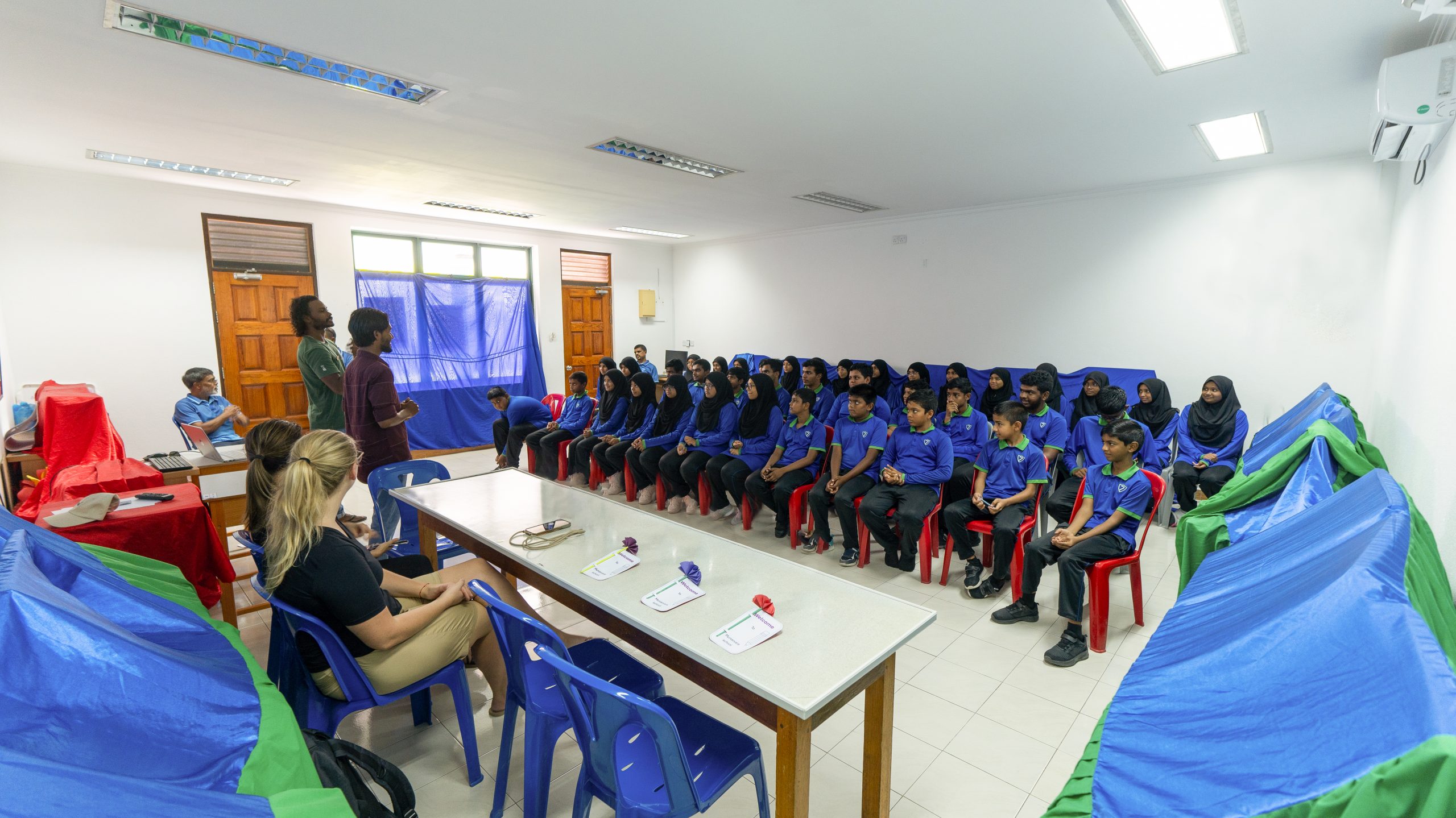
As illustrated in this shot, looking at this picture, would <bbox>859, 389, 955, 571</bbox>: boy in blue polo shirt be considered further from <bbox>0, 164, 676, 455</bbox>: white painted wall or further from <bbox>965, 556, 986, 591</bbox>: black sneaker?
<bbox>0, 164, 676, 455</bbox>: white painted wall

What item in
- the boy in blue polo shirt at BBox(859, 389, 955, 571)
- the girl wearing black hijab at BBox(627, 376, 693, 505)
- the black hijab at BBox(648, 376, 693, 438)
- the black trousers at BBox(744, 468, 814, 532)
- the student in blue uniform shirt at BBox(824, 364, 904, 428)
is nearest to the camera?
the boy in blue polo shirt at BBox(859, 389, 955, 571)

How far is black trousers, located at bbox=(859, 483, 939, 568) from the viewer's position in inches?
145

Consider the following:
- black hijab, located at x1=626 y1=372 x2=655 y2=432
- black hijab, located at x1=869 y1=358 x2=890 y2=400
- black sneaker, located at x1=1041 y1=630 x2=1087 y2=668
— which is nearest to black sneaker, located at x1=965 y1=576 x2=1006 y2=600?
black sneaker, located at x1=1041 y1=630 x2=1087 y2=668

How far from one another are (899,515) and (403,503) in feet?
9.34

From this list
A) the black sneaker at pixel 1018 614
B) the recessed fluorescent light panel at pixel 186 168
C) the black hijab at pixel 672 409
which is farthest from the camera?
the black hijab at pixel 672 409

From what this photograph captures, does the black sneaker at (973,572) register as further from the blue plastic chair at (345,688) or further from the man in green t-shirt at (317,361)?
the man in green t-shirt at (317,361)

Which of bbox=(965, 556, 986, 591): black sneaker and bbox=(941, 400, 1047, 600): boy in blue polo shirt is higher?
bbox=(941, 400, 1047, 600): boy in blue polo shirt

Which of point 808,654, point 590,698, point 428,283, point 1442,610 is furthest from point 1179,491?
point 428,283

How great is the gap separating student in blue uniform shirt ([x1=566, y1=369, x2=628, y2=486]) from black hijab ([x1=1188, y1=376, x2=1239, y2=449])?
186 inches

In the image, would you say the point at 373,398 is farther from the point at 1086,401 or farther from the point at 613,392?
the point at 1086,401

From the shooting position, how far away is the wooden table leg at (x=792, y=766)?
1.46 m

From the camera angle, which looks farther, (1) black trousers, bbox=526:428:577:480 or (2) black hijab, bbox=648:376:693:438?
(1) black trousers, bbox=526:428:577:480

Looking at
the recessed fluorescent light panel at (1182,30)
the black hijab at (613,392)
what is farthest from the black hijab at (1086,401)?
the black hijab at (613,392)

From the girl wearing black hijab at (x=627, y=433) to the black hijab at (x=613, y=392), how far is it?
11 cm
